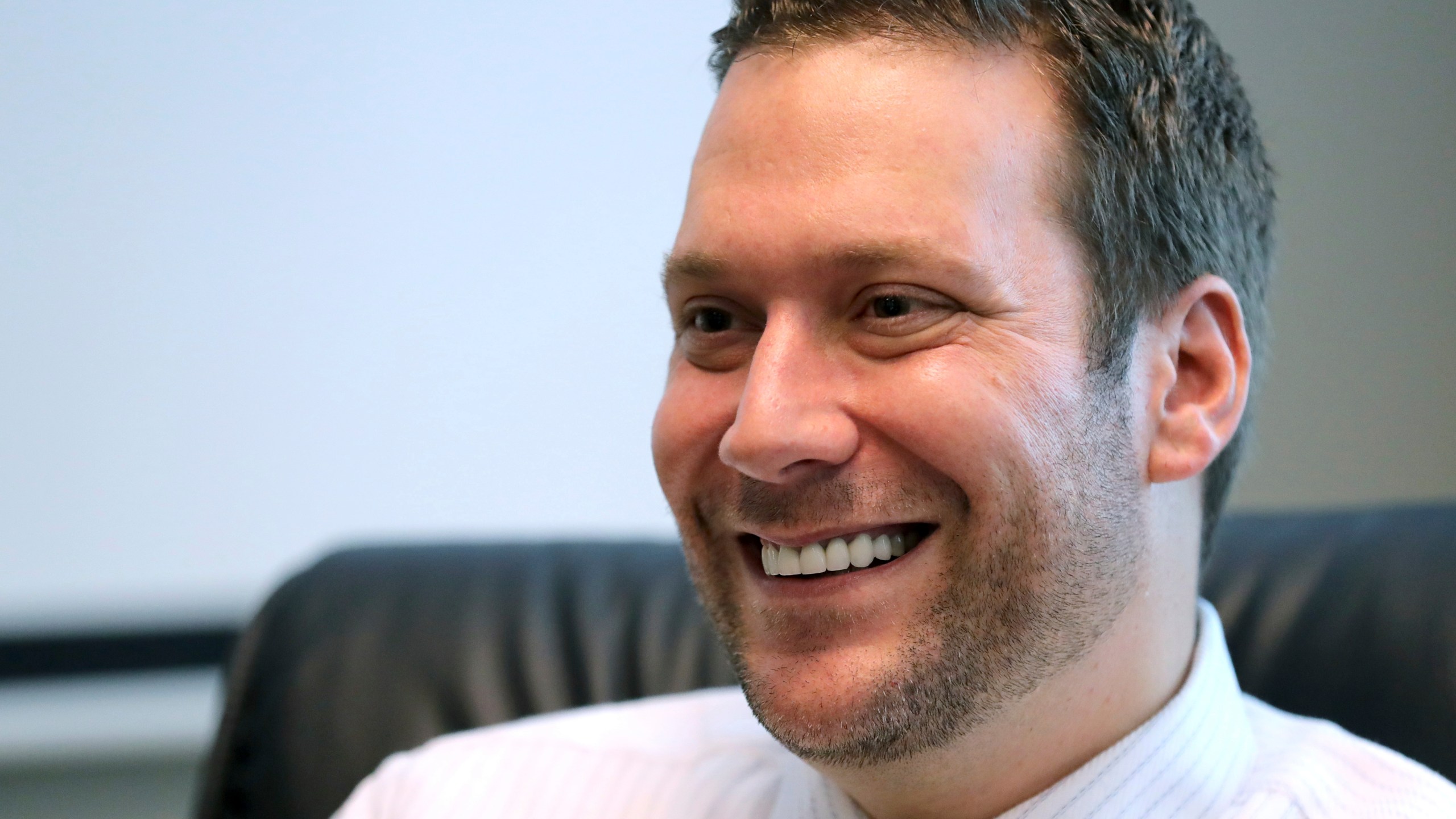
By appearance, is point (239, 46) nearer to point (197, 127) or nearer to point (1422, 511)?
point (197, 127)

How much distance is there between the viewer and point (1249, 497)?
81.1 inches

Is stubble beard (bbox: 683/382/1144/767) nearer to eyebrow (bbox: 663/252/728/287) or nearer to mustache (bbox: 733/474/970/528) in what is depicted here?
mustache (bbox: 733/474/970/528)

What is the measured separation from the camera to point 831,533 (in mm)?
927

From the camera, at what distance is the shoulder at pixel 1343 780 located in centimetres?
96

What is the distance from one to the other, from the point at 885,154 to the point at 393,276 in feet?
4.22

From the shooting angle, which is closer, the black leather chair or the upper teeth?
the upper teeth

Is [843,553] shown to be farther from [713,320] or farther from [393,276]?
[393,276]

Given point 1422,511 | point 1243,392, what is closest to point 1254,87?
point 1422,511

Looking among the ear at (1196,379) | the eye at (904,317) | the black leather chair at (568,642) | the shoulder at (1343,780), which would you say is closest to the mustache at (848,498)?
the eye at (904,317)

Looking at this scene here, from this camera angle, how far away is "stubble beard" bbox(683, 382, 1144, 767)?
896 millimetres

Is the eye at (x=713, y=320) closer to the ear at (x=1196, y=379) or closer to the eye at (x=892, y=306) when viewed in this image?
the eye at (x=892, y=306)

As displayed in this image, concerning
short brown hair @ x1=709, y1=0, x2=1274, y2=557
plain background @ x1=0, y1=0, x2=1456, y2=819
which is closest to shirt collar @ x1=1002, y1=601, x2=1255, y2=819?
short brown hair @ x1=709, y1=0, x2=1274, y2=557

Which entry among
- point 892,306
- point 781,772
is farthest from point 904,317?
point 781,772

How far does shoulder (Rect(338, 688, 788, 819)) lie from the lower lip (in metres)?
0.35
